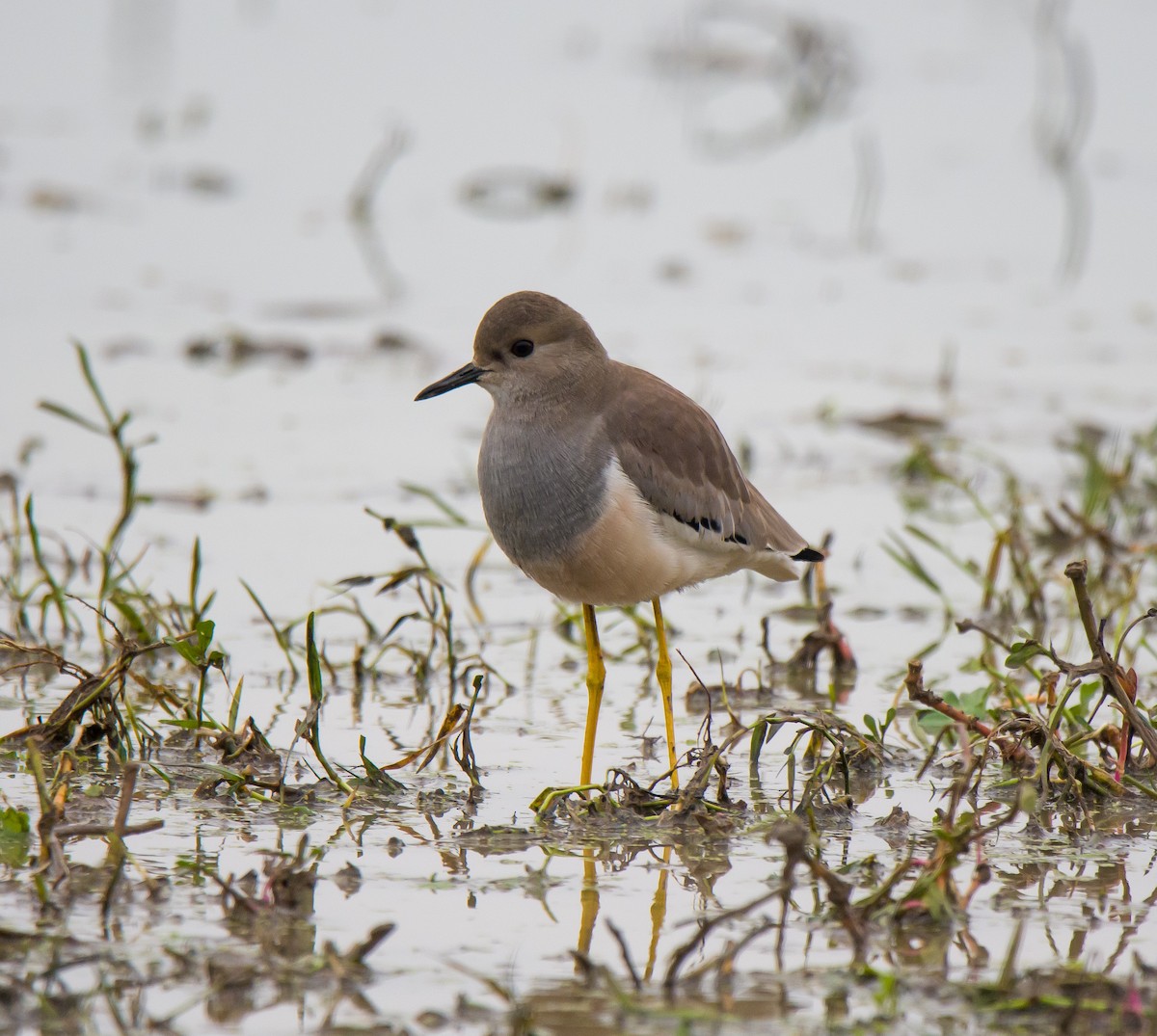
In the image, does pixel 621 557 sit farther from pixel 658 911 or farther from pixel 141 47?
pixel 141 47

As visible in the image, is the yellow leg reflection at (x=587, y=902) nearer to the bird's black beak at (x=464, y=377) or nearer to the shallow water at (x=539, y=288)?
the shallow water at (x=539, y=288)

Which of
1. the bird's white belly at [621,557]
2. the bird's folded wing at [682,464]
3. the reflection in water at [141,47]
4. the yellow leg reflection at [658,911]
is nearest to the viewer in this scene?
the yellow leg reflection at [658,911]

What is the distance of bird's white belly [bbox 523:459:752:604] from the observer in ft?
16.5

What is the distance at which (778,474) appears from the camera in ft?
28.0

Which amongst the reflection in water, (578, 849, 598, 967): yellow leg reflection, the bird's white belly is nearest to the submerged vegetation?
(578, 849, 598, 967): yellow leg reflection

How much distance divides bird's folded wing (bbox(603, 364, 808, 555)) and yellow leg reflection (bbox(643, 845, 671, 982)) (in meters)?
1.12

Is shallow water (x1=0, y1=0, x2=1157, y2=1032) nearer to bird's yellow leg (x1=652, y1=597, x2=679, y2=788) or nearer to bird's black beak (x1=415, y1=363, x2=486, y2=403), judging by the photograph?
bird's yellow leg (x1=652, y1=597, x2=679, y2=788)

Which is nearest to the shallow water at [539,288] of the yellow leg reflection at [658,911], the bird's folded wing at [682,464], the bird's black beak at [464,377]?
the yellow leg reflection at [658,911]

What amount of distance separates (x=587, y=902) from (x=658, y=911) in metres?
0.16

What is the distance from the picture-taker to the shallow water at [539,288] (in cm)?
414

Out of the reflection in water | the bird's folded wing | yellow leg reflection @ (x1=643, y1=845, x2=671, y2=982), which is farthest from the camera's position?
the reflection in water

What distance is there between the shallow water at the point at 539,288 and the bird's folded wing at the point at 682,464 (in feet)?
1.77

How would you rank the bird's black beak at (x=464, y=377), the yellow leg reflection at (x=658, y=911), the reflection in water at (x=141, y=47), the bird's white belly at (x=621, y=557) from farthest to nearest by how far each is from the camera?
1. the reflection in water at (x=141, y=47)
2. the bird's black beak at (x=464, y=377)
3. the bird's white belly at (x=621, y=557)
4. the yellow leg reflection at (x=658, y=911)

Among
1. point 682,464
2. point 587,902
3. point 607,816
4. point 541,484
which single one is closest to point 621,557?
point 541,484
